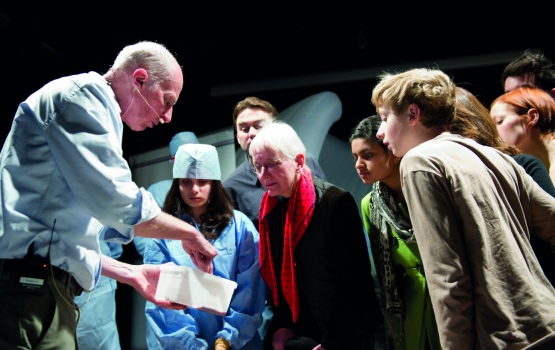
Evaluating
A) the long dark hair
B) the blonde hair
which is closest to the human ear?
the blonde hair

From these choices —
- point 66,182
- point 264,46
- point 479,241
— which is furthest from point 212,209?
point 264,46

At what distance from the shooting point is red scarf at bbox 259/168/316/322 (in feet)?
7.86

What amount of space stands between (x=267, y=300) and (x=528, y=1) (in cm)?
286

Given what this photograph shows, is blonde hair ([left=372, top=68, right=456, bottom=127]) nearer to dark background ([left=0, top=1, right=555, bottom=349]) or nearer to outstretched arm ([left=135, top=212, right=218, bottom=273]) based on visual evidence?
outstretched arm ([left=135, top=212, right=218, bottom=273])

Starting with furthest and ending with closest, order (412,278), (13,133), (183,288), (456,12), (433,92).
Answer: (456,12), (412,278), (183,288), (433,92), (13,133)

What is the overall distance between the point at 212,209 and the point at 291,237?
55 cm

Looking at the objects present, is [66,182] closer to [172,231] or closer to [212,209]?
[172,231]

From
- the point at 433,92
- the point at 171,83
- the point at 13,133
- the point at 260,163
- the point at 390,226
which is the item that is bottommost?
the point at 390,226

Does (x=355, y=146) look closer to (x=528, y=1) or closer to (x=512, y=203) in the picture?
(x=512, y=203)

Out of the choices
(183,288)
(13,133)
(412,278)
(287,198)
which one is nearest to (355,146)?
(287,198)

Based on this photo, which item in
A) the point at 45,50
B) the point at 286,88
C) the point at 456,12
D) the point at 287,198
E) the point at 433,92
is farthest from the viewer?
the point at 286,88

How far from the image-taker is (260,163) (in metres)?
2.52

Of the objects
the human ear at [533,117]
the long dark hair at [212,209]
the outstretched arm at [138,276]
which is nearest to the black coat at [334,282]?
the long dark hair at [212,209]

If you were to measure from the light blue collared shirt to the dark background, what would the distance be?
2161 mm
